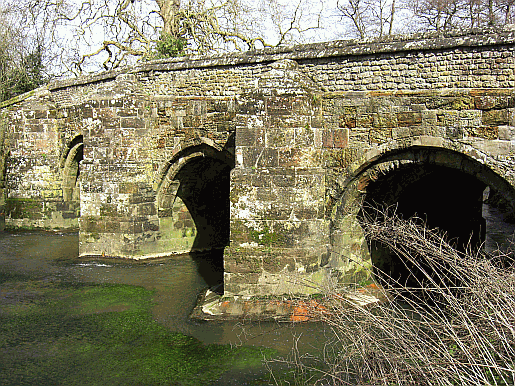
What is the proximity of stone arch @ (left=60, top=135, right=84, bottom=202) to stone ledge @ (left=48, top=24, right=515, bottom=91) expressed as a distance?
359 centimetres

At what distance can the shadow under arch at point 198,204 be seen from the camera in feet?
32.6

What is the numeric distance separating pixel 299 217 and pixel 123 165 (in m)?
4.58

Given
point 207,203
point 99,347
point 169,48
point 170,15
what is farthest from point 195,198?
point 170,15

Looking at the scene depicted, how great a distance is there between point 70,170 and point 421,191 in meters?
9.94

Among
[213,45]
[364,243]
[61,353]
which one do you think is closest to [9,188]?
[213,45]

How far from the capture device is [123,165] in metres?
10.1

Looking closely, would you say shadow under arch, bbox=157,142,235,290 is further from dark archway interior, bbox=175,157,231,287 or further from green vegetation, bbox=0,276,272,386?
green vegetation, bbox=0,276,272,386

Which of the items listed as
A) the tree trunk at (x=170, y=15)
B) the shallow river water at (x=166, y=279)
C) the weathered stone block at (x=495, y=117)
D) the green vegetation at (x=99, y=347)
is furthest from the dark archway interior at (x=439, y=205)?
the tree trunk at (x=170, y=15)

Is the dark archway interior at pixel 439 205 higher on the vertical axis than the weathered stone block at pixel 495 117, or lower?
lower

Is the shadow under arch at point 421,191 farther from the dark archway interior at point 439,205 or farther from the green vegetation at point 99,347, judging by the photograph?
the green vegetation at point 99,347

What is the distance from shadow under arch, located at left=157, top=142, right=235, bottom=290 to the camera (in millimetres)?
9938

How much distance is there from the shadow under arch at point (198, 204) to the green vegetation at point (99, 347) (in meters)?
2.37

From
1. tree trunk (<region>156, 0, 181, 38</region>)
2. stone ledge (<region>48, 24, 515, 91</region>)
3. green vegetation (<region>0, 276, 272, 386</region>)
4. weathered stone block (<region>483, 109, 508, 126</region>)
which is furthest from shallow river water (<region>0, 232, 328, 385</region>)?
Answer: tree trunk (<region>156, 0, 181, 38</region>)

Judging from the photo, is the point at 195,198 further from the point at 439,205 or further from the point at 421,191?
the point at 439,205
